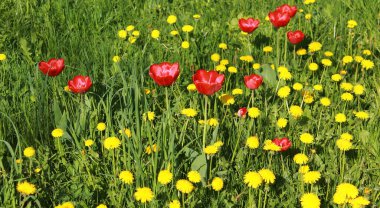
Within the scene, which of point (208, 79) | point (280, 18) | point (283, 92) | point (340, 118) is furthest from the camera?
point (280, 18)

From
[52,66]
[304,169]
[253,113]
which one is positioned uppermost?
[52,66]

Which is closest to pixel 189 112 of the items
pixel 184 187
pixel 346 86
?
pixel 184 187

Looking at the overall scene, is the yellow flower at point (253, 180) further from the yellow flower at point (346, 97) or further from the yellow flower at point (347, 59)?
the yellow flower at point (347, 59)

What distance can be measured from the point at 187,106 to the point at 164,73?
2.02 ft

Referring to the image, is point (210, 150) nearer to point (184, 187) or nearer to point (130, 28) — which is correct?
point (184, 187)

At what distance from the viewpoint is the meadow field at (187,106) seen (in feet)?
7.30

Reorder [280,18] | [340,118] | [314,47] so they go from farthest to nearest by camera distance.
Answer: [314,47] → [280,18] → [340,118]

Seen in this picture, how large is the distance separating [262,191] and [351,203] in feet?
1.11

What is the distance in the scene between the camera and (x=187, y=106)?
2.91m

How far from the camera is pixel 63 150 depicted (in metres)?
2.43

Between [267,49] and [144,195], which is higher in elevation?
[267,49]

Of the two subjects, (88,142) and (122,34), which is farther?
(122,34)

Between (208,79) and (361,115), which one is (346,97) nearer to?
(361,115)

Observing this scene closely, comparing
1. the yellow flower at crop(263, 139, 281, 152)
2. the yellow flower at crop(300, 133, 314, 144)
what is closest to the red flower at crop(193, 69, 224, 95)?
the yellow flower at crop(263, 139, 281, 152)
